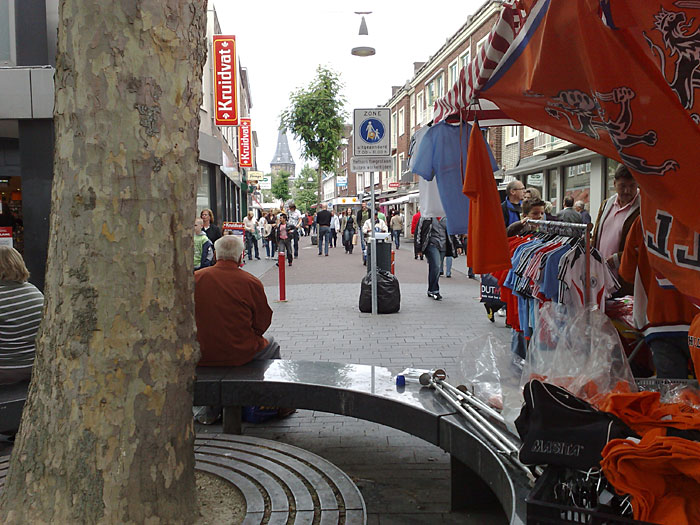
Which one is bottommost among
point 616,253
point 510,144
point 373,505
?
point 373,505

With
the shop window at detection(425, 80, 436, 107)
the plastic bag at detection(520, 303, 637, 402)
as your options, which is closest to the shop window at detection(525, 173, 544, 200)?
the shop window at detection(425, 80, 436, 107)

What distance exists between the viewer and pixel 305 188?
9938cm

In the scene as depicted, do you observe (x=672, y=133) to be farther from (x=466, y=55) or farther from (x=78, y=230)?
(x=466, y=55)

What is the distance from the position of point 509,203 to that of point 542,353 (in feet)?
17.4

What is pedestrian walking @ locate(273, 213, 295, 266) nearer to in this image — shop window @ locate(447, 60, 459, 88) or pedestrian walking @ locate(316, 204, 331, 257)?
pedestrian walking @ locate(316, 204, 331, 257)

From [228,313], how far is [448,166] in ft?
6.32

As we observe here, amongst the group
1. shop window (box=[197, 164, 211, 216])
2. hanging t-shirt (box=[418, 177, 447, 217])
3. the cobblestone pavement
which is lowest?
the cobblestone pavement

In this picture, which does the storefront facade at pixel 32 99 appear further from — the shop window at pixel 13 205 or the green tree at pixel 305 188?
the green tree at pixel 305 188

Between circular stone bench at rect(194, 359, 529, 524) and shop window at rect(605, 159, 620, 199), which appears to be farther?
shop window at rect(605, 159, 620, 199)

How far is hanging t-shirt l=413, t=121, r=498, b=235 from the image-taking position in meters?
4.66

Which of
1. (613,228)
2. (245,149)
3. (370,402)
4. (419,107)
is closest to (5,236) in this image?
(370,402)

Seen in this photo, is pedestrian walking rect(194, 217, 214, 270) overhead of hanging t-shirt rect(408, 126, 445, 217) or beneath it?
beneath

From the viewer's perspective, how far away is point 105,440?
7.82 feet

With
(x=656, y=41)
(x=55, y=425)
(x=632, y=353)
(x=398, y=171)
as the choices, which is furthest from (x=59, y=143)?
(x=398, y=171)
